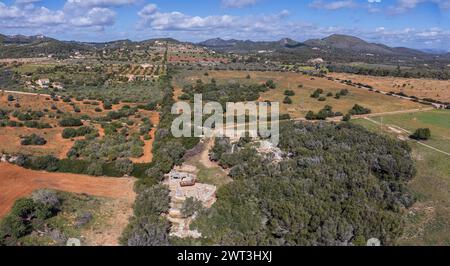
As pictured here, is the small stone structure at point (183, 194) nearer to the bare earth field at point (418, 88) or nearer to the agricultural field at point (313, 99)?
the agricultural field at point (313, 99)

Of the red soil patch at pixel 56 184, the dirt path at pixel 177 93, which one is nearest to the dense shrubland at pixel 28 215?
the red soil patch at pixel 56 184

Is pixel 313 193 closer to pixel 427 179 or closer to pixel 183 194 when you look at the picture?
pixel 183 194

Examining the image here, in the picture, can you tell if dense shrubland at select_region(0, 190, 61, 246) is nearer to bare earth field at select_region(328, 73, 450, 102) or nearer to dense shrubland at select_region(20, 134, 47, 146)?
dense shrubland at select_region(20, 134, 47, 146)

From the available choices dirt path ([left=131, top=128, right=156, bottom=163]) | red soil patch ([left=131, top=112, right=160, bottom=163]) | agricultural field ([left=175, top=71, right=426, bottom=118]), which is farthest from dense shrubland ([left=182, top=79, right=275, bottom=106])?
dirt path ([left=131, top=128, right=156, bottom=163])

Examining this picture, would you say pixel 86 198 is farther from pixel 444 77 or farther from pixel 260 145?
pixel 444 77

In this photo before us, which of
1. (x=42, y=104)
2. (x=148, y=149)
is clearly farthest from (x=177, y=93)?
(x=148, y=149)
